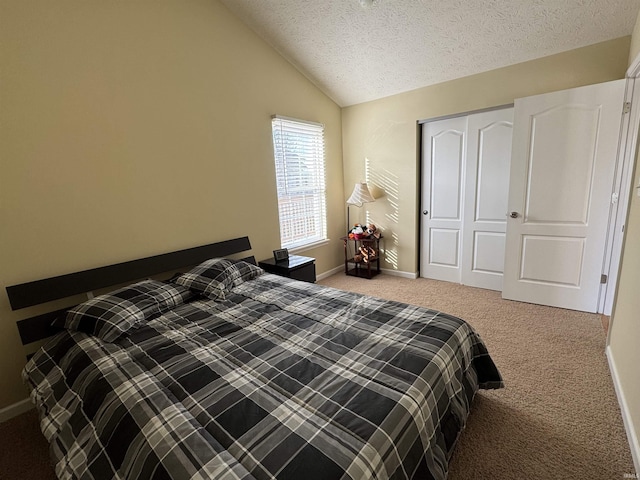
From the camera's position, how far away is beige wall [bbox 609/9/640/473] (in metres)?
1.53

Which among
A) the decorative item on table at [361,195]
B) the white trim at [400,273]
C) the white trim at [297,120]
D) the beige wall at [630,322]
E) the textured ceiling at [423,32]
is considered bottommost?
the white trim at [400,273]

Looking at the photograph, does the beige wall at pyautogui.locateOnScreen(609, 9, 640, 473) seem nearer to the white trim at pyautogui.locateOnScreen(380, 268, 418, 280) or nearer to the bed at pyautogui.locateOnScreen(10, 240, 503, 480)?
the bed at pyautogui.locateOnScreen(10, 240, 503, 480)

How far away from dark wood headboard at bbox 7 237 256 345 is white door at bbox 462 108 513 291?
2.98 m

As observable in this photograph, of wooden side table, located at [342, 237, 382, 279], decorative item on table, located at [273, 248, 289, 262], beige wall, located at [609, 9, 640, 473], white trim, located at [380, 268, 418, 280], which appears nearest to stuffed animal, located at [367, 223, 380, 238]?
wooden side table, located at [342, 237, 382, 279]

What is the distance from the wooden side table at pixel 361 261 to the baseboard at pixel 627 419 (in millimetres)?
2511

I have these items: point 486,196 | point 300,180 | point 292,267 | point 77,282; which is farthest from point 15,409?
point 486,196

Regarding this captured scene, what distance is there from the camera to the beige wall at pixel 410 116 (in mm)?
2697

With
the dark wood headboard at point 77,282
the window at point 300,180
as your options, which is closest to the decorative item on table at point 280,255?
the window at point 300,180

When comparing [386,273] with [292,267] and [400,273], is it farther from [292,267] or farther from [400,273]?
[292,267]

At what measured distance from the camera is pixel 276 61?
10.8 ft

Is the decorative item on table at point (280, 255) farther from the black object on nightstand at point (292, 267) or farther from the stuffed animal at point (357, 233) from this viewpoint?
the stuffed animal at point (357, 233)

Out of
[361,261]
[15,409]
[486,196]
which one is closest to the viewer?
[15,409]

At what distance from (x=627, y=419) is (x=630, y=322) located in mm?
510

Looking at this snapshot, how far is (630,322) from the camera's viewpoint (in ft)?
5.60
